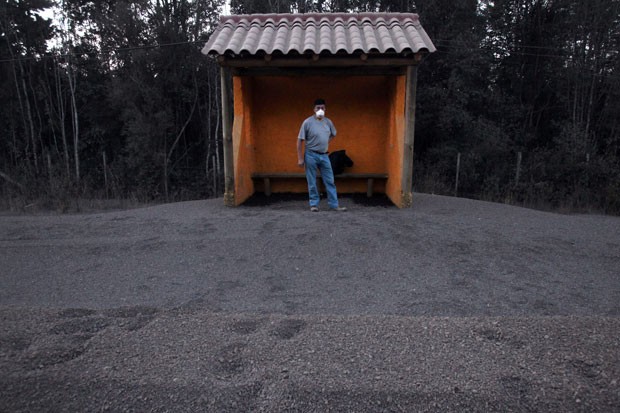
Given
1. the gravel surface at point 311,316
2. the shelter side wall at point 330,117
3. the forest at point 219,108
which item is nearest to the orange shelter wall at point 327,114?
the shelter side wall at point 330,117

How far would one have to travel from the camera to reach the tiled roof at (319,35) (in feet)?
23.6

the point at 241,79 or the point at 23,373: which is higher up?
the point at 241,79

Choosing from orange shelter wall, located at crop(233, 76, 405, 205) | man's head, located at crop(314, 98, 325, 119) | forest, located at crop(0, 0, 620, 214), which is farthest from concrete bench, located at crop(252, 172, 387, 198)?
forest, located at crop(0, 0, 620, 214)

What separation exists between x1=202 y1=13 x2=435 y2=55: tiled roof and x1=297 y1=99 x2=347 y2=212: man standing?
1.05m

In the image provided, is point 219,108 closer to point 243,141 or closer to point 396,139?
point 243,141

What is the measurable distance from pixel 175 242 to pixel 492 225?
465 centimetres

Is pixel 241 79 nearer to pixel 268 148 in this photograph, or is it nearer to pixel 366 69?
pixel 268 148

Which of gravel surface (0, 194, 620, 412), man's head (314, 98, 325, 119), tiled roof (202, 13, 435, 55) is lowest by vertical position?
gravel surface (0, 194, 620, 412)

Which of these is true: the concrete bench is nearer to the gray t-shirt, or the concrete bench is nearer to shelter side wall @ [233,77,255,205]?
shelter side wall @ [233,77,255,205]

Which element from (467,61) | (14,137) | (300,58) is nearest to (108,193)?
(300,58)

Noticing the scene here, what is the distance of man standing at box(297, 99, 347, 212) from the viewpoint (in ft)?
24.4

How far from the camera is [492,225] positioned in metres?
6.46

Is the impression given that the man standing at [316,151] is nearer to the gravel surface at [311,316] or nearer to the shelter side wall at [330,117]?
the gravel surface at [311,316]

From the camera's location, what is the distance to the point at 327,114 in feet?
31.9
